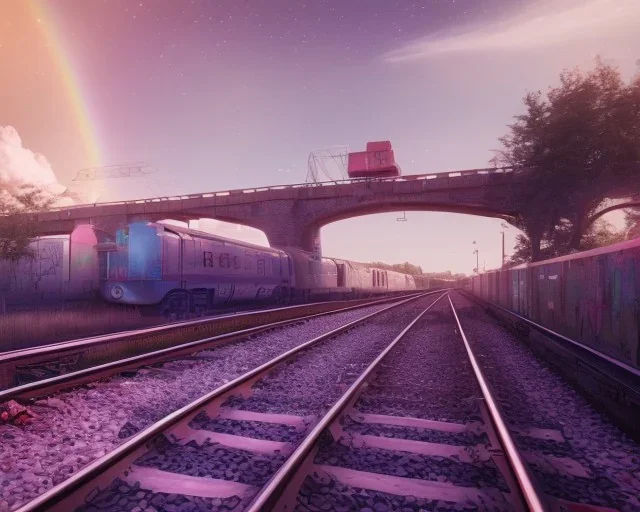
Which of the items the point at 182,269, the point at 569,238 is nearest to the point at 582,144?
the point at 569,238

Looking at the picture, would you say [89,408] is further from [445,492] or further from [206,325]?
[206,325]

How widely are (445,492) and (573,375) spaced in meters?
4.43

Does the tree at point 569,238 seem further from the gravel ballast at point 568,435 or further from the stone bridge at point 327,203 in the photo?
the gravel ballast at point 568,435

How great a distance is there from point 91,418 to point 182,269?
10095 mm

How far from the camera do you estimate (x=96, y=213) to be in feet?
148

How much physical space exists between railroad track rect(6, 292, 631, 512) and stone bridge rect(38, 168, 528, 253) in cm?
2960

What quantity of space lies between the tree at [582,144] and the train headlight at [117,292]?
83.9 ft

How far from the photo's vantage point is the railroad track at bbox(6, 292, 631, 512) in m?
2.98

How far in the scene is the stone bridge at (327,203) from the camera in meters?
33.7

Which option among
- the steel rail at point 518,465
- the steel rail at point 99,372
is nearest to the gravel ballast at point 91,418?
the steel rail at point 99,372

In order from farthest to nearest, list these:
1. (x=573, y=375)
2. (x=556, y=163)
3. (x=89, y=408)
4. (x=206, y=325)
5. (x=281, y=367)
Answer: (x=556, y=163) → (x=206, y=325) → (x=281, y=367) → (x=573, y=375) → (x=89, y=408)

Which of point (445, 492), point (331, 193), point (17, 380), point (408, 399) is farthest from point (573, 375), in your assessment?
point (331, 193)

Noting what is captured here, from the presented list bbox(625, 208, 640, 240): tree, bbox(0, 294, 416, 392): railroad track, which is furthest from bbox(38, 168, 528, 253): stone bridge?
bbox(0, 294, 416, 392): railroad track

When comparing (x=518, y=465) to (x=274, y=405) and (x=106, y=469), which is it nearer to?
(x=274, y=405)
